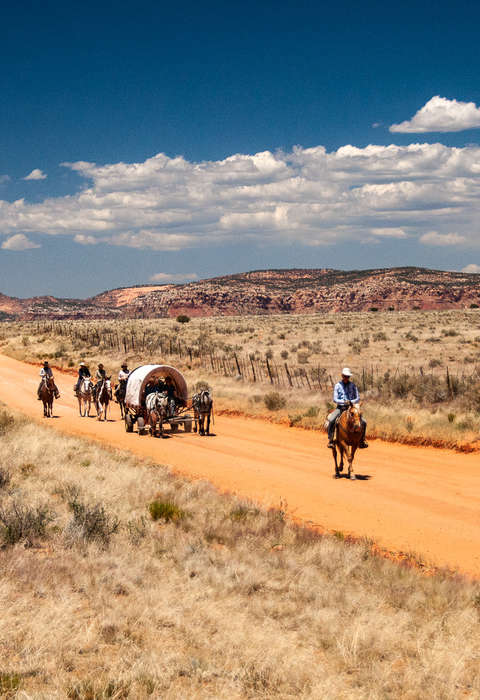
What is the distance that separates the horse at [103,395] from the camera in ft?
80.5

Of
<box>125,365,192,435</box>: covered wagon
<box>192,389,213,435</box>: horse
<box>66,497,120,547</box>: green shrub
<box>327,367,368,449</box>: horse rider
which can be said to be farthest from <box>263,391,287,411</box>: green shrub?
<box>66,497,120,547</box>: green shrub

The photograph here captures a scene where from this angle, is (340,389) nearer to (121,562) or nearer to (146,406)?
(121,562)

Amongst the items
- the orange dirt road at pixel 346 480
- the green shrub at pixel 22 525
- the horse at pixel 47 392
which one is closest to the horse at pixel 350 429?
the orange dirt road at pixel 346 480

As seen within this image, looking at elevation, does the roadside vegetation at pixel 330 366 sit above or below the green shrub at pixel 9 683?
above

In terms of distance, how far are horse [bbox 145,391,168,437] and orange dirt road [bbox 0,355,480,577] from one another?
0.71 m

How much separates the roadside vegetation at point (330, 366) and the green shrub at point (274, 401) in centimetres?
5

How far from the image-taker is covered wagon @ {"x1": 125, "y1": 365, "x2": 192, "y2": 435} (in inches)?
845

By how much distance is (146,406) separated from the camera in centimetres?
2134

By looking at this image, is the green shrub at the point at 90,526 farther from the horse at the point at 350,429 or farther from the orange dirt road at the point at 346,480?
the horse at the point at 350,429

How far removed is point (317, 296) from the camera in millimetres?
153000

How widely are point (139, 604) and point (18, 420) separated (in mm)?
16632

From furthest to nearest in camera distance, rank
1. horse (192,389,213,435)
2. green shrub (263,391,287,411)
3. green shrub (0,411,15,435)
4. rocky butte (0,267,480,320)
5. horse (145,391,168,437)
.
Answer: rocky butte (0,267,480,320), green shrub (263,391,287,411), horse (192,389,213,435), horse (145,391,168,437), green shrub (0,411,15,435)

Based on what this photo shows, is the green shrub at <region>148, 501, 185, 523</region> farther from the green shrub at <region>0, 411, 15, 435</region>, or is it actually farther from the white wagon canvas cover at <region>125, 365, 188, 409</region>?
the white wagon canvas cover at <region>125, 365, 188, 409</region>

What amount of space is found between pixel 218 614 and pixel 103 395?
1887 cm
